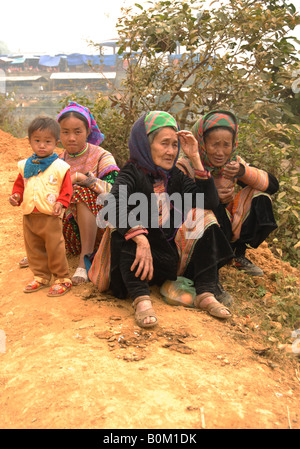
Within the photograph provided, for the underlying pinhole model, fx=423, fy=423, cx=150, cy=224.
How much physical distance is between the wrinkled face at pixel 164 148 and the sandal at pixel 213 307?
908 mm

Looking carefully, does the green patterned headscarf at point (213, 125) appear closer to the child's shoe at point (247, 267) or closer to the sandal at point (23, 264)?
the child's shoe at point (247, 267)

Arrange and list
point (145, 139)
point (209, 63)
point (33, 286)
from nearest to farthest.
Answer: point (145, 139) → point (33, 286) → point (209, 63)

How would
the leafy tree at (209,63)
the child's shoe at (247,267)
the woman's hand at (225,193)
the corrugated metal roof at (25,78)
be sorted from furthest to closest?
the corrugated metal roof at (25,78) < the leafy tree at (209,63) < the child's shoe at (247,267) < the woman's hand at (225,193)

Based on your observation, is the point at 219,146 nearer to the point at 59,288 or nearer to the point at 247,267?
the point at 247,267

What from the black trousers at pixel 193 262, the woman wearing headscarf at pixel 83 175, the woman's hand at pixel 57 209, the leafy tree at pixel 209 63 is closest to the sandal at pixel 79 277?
the woman wearing headscarf at pixel 83 175

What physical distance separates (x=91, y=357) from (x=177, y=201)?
1302 mm

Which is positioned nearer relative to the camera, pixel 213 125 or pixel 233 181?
pixel 213 125

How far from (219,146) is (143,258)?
1140mm

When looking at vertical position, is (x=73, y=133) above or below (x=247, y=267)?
above

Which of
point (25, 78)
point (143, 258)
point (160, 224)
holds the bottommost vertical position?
point (143, 258)

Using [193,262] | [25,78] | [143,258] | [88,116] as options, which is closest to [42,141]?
[88,116]

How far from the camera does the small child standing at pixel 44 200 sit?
298cm

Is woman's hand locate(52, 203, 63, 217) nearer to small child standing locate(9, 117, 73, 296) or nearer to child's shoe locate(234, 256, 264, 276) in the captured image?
small child standing locate(9, 117, 73, 296)

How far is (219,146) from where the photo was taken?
3.23 meters
